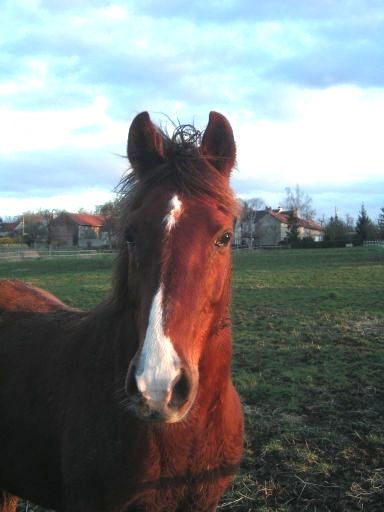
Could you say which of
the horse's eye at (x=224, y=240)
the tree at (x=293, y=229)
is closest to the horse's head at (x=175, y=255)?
the horse's eye at (x=224, y=240)

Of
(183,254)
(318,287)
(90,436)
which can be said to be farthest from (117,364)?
(318,287)

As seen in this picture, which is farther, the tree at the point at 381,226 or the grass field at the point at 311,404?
the tree at the point at 381,226

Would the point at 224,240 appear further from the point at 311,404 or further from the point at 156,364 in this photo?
the point at 311,404

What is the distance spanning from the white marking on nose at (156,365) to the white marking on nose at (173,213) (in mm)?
487

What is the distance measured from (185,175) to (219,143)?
1.35 feet

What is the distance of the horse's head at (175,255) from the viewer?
2.03 m

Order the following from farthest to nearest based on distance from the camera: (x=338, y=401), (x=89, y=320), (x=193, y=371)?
(x=338, y=401)
(x=89, y=320)
(x=193, y=371)

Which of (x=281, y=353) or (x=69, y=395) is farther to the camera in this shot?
(x=281, y=353)

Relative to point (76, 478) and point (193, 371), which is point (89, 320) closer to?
point (76, 478)

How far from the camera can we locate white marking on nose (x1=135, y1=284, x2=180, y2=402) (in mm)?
1964

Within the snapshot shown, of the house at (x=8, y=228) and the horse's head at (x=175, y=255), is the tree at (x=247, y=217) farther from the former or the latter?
the house at (x=8, y=228)

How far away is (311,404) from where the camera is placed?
655 centimetres

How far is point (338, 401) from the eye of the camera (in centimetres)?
659

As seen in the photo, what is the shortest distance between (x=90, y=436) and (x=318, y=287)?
17.2m
